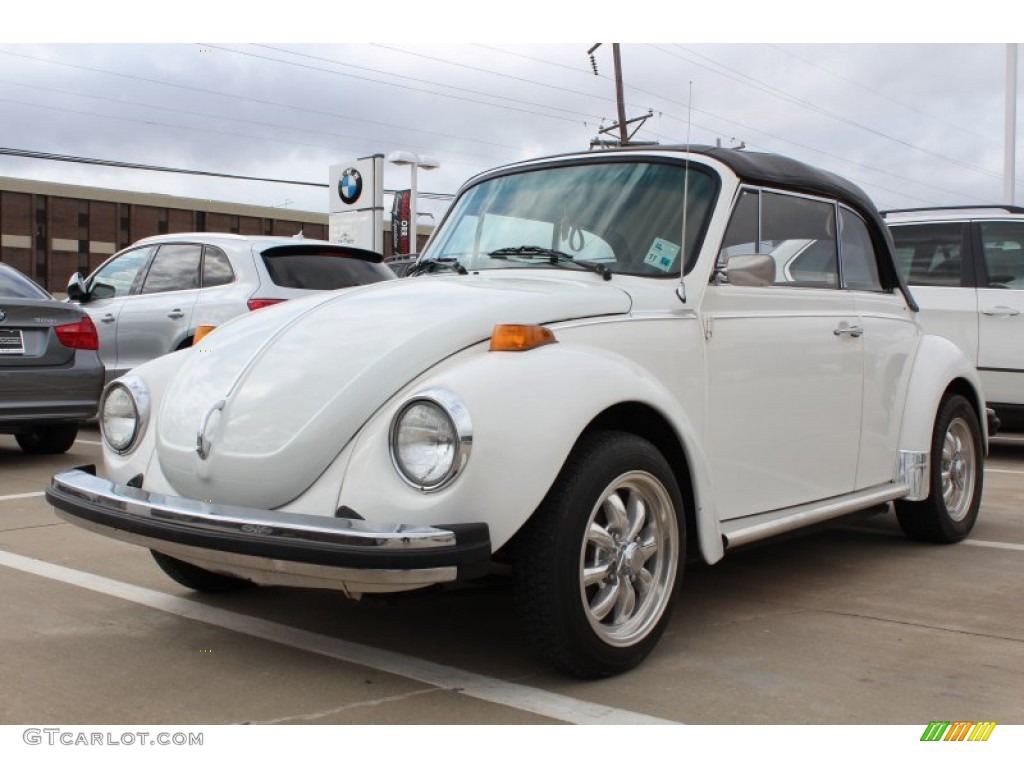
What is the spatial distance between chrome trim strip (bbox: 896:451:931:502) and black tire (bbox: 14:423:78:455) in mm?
6666

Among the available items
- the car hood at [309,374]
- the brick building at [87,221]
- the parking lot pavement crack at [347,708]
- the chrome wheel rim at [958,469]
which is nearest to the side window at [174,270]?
the car hood at [309,374]

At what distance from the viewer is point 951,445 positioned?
565 centimetres

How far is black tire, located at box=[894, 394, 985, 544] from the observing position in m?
5.39

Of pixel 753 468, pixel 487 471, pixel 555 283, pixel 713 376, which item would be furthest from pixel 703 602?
pixel 487 471

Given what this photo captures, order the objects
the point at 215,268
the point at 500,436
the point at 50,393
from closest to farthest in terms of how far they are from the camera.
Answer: the point at 500,436 → the point at 50,393 → the point at 215,268

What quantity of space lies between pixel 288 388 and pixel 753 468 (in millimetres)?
1823

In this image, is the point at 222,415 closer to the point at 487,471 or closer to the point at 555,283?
the point at 487,471

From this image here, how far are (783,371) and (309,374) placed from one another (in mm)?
1964

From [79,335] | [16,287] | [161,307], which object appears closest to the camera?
[16,287]

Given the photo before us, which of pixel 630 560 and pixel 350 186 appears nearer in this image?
pixel 630 560

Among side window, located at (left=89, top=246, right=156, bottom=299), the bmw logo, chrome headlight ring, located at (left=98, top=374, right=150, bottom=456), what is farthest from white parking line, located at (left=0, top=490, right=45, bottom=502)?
the bmw logo

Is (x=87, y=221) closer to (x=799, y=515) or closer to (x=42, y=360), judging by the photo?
(x=42, y=360)

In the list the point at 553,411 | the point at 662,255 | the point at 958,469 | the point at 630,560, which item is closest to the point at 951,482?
the point at 958,469

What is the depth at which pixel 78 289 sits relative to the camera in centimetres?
996
